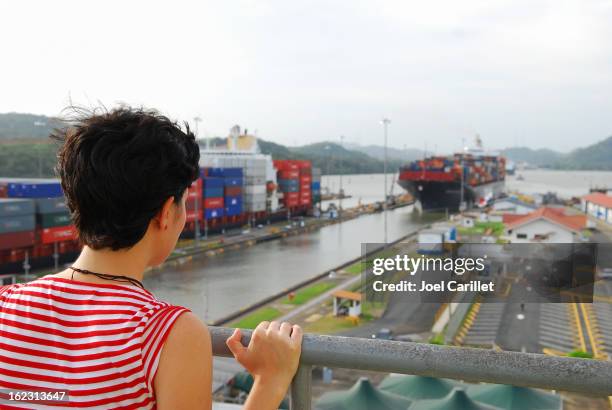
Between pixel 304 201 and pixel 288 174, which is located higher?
pixel 288 174

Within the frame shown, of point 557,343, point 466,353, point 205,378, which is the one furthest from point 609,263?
point 557,343

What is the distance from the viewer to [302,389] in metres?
0.47

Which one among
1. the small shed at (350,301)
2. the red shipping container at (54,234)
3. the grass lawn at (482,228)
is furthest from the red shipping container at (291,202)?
the small shed at (350,301)

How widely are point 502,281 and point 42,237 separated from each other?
10116 millimetres

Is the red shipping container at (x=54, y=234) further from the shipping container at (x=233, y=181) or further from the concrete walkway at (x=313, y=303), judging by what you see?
the shipping container at (x=233, y=181)

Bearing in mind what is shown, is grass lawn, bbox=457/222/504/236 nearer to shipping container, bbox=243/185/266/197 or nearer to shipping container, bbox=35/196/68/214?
shipping container, bbox=243/185/266/197

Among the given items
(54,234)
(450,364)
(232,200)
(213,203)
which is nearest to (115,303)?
(450,364)

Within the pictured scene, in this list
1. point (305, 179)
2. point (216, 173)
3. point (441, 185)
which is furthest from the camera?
point (441, 185)

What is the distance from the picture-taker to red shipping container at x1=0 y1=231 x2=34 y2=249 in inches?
357

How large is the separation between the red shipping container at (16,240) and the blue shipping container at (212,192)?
5.47m

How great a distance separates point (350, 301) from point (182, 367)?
6370 mm

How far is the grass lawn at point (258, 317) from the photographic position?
6438 millimetres

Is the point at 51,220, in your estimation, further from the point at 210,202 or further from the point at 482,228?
the point at 482,228

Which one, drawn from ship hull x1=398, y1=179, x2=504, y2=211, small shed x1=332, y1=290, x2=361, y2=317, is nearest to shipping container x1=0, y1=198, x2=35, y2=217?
small shed x1=332, y1=290, x2=361, y2=317
